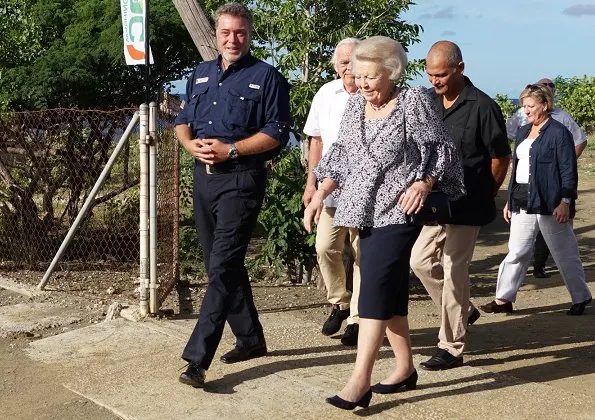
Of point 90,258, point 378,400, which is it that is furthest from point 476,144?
point 90,258

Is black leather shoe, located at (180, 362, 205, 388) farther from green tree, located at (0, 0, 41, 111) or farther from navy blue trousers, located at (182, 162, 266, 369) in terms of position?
green tree, located at (0, 0, 41, 111)

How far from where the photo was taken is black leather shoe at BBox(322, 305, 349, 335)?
6.45 m

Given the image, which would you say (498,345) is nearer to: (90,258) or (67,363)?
(67,363)

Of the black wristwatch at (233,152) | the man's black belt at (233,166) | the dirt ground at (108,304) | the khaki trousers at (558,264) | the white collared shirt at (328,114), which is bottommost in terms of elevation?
the dirt ground at (108,304)

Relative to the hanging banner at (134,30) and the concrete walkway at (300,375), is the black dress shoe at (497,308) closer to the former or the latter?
the concrete walkway at (300,375)

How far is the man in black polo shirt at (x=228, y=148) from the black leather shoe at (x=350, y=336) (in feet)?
2.91

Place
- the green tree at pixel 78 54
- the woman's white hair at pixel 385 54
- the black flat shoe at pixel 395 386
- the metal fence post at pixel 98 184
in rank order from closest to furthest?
the woman's white hair at pixel 385 54 → the black flat shoe at pixel 395 386 → the metal fence post at pixel 98 184 → the green tree at pixel 78 54

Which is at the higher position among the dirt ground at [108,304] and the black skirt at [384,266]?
the black skirt at [384,266]

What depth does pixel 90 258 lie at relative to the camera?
9680 mm

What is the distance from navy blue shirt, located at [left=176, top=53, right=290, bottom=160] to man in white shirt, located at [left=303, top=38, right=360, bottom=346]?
674mm

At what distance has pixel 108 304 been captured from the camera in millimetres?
7602

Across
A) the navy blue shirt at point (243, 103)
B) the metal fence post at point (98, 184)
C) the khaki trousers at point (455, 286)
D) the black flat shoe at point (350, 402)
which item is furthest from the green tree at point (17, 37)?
the black flat shoe at point (350, 402)

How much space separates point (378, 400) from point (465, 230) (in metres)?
1.25

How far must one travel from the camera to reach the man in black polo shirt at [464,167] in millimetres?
5770
